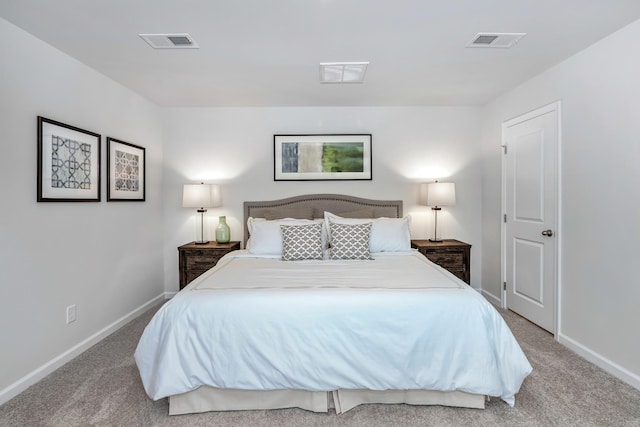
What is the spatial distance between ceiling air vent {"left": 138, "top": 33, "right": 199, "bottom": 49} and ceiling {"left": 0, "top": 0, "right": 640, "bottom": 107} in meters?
0.06

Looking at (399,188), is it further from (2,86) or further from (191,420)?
(2,86)

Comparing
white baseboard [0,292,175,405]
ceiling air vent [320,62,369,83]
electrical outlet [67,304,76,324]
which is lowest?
white baseboard [0,292,175,405]

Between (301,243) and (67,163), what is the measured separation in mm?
2082

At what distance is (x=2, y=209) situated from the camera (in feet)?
6.84

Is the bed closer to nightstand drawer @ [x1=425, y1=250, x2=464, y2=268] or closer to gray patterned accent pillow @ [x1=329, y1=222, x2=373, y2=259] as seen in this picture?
gray patterned accent pillow @ [x1=329, y1=222, x2=373, y2=259]

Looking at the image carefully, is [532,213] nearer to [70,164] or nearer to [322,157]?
[322,157]

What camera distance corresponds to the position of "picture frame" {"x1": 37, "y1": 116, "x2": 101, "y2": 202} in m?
2.37

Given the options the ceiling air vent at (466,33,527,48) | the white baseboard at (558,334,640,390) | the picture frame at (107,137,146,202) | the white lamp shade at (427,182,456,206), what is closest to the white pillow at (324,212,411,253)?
the white lamp shade at (427,182,456,206)

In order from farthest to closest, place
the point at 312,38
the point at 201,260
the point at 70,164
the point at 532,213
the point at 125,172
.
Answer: the point at 201,260 → the point at 125,172 → the point at 532,213 → the point at 70,164 → the point at 312,38

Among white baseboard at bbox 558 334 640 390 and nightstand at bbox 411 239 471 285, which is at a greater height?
nightstand at bbox 411 239 471 285

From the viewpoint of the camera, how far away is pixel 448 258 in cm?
369

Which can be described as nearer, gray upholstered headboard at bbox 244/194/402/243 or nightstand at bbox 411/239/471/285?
nightstand at bbox 411/239/471/285

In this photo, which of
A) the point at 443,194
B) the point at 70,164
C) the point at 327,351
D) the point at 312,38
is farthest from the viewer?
the point at 443,194

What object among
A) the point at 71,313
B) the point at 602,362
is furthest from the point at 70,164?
the point at 602,362
